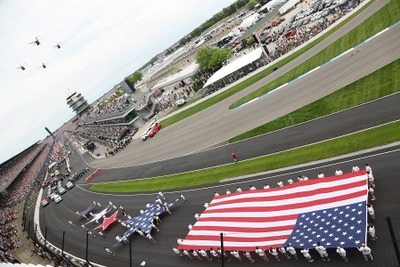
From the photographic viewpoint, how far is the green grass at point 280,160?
26323 mm

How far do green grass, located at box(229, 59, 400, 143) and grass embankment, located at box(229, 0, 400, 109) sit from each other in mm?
11778

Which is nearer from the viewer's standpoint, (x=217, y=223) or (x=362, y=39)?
(x=217, y=223)

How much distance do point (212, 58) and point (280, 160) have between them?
60.0 m

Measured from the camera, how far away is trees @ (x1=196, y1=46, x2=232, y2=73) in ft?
286

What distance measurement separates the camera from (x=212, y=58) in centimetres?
8744

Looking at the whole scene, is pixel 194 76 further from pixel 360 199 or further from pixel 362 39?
pixel 360 199

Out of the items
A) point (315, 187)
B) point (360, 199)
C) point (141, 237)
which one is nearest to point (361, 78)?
point (315, 187)

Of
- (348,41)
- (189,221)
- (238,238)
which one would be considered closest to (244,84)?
(348,41)

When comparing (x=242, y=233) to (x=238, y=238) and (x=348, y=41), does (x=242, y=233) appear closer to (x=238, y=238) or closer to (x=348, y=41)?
(x=238, y=238)

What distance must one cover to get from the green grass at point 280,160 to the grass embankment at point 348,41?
1841cm

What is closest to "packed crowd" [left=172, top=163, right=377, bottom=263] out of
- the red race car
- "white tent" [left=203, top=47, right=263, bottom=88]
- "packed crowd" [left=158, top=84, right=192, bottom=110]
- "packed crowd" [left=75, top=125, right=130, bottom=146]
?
"white tent" [left=203, top=47, right=263, bottom=88]

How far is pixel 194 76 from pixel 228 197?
231 ft

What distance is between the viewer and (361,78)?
36.0m

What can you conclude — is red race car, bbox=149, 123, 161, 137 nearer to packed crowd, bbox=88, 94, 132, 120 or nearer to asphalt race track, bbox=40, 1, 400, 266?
asphalt race track, bbox=40, 1, 400, 266
